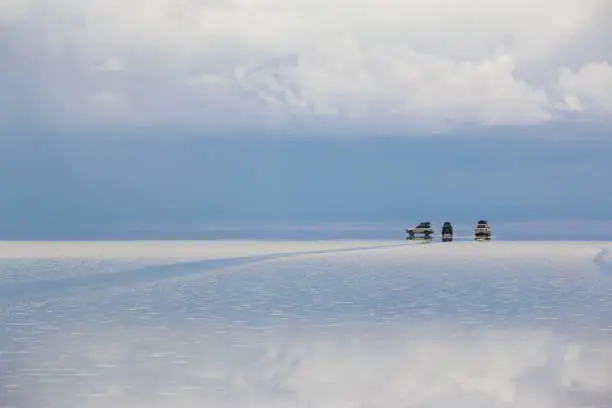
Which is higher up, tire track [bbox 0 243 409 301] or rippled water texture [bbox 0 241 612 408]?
tire track [bbox 0 243 409 301]

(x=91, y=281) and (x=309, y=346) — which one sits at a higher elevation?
(x=91, y=281)

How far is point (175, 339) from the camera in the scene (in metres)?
16.3

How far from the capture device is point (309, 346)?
1559 cm

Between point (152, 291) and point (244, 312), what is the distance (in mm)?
7832

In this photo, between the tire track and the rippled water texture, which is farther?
the tire track

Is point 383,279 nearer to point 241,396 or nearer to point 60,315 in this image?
point 60,315

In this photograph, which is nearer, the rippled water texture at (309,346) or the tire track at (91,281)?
the rippled water texture at (309,346)

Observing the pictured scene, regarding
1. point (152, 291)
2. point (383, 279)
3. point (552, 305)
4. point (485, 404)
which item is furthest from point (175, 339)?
point (383, 279)

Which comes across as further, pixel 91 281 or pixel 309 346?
pixel 91 281

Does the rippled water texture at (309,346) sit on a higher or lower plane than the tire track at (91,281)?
lower

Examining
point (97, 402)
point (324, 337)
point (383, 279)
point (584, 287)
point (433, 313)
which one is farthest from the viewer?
point (383, 279)

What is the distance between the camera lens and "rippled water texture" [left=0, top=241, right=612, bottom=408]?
38.1ft

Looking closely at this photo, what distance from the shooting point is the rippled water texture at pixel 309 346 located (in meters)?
11.6

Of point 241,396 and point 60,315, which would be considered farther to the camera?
point 60,315
